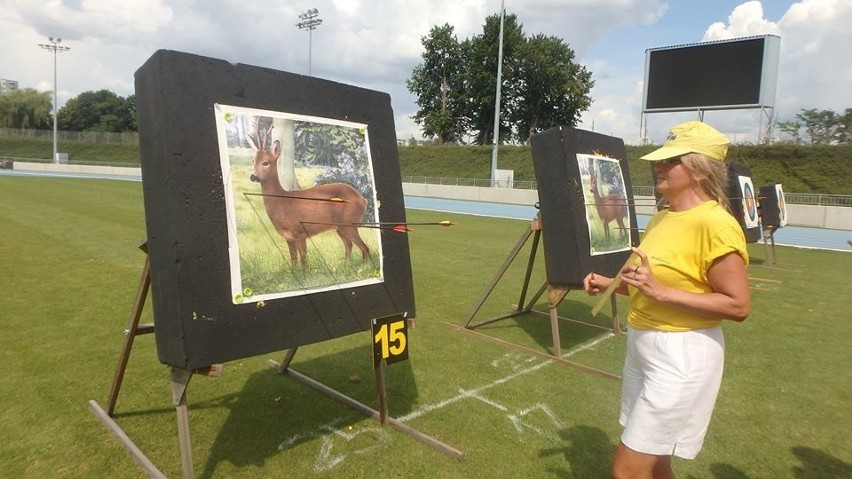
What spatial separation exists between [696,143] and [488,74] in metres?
53.0

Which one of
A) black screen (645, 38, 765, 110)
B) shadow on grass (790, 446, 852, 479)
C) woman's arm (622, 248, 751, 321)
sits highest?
black screen (645, 38, 765, 110)

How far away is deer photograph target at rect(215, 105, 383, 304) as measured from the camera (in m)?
2.62

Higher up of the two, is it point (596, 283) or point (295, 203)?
point (295, 203)

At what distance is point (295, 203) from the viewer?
2.88 metres

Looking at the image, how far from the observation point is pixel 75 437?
3.16m

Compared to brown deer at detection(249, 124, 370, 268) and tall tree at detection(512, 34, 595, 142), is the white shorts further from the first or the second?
tall tree at detection(512, 34, 595, 142)

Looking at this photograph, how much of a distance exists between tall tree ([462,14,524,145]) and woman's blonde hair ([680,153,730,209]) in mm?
52078

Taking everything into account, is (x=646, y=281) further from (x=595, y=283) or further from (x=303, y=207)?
(x=303, y=207)

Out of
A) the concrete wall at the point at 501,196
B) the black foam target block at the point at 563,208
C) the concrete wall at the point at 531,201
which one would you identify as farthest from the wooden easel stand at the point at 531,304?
the concrete wall at the point at 531,201

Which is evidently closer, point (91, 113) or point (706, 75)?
point (706, 75)

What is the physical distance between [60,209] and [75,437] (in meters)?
15.6

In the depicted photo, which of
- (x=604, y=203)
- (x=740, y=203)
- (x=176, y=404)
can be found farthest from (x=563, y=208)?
(x=740, y=203)

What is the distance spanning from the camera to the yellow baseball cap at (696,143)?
197cm

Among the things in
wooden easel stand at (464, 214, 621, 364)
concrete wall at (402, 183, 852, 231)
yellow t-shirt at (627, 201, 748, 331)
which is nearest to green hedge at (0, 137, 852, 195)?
concrete wall at (402, 183, 852, 231)
